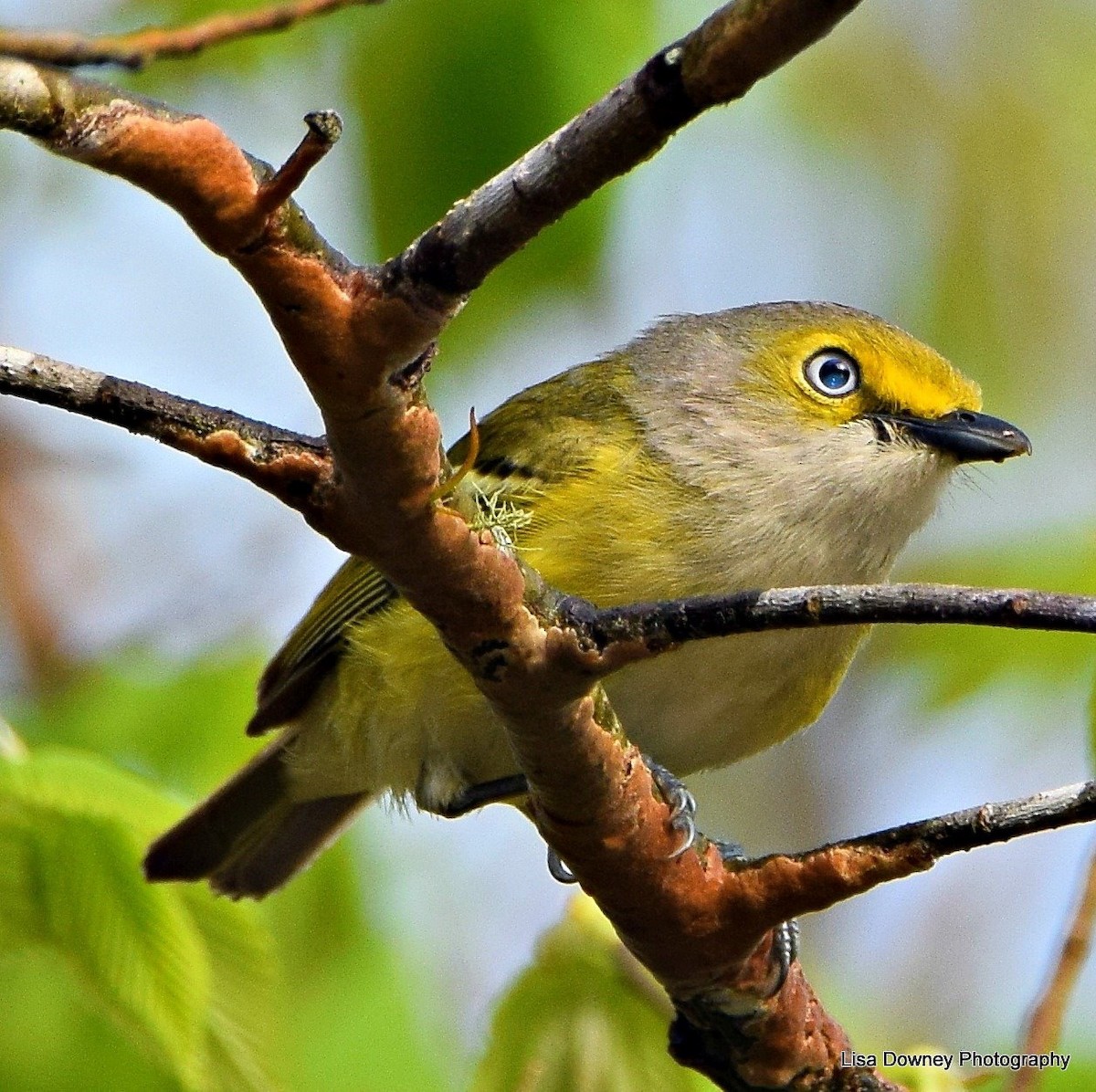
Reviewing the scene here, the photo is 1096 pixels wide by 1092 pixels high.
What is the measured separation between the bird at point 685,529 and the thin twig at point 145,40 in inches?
59.8

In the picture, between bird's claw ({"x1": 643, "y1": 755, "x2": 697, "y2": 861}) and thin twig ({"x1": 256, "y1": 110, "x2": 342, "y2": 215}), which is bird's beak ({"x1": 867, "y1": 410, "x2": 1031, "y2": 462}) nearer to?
bird's claw ({"x1": 643, "y1": 755, "x2": 697, "y2": 861})

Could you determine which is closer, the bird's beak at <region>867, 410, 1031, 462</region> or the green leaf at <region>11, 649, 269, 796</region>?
the bird's beak at <region>867, 410, 1031, 462</region>

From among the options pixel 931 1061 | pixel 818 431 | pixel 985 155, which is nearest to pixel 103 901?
pixel 931 1061

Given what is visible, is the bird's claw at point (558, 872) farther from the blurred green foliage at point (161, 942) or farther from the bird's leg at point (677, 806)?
the blurred green foliage at point (161, 942)

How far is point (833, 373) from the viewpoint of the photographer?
14.6 ft

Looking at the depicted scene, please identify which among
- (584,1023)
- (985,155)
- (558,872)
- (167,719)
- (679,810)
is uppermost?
(985,155)

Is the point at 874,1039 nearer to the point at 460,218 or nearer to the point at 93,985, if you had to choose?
the point at 93,985

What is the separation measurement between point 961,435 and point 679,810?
5.33 feet

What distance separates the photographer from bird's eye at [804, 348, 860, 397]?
437 cm

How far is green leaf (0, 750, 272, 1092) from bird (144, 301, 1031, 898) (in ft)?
2.97

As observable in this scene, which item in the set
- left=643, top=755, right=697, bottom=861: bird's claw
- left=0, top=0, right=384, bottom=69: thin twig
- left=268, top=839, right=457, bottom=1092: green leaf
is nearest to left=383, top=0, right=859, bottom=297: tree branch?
left=0, top=0, right=384, bottom=69: thin twig

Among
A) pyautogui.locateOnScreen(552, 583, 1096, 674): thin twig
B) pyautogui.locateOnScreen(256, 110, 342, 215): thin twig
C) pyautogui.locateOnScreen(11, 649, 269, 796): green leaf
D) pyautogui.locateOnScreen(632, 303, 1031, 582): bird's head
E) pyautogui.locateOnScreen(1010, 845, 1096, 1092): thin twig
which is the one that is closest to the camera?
pyautogui.locateOnScreen(256, 110, 342, 215): thin twig

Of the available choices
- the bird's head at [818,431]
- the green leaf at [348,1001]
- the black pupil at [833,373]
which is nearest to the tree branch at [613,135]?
the bird's head at [818,431]

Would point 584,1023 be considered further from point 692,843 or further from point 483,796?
point 692,843
